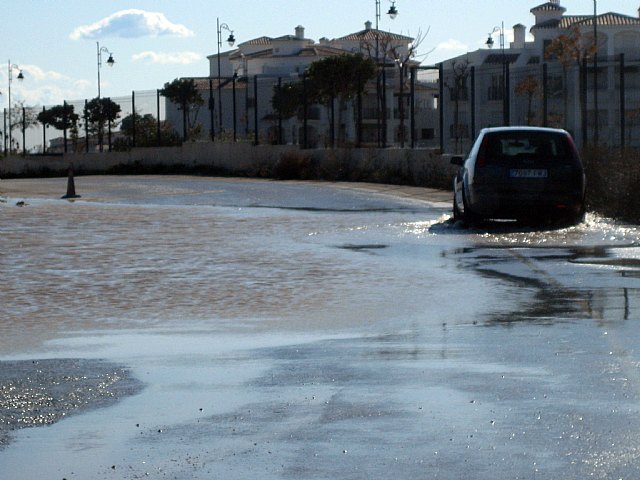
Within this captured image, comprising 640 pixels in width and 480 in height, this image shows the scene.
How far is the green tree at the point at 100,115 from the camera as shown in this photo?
2800 inches

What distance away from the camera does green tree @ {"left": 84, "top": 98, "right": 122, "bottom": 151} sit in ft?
233

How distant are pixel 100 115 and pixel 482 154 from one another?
5407 cm

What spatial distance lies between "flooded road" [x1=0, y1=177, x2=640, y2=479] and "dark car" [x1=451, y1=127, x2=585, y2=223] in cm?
44

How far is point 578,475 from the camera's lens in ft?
21.4

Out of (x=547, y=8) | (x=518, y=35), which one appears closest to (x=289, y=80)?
(x=547, y=8)

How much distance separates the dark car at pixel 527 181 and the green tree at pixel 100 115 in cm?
4793

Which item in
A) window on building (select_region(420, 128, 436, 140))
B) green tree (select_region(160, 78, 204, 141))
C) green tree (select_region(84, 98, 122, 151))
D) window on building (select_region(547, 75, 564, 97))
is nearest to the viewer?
green tree (select_region(84, 98, 122, 151))

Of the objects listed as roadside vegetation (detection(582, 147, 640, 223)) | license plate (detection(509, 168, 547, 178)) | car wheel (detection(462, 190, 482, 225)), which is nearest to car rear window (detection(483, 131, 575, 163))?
license plate (detection(509, 168, 547, 178))

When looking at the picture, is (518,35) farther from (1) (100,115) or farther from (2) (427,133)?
(1) (100,115)

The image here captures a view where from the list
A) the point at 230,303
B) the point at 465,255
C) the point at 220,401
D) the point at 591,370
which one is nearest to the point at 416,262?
the point at 465,255

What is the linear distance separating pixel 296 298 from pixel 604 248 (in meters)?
6.38

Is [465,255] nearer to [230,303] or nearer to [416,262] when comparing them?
[416,262]

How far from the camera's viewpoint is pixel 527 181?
2264 centimetres

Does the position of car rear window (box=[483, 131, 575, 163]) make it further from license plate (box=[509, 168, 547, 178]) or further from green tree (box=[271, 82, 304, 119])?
green tree (box=[271, 82, 304, 119])
